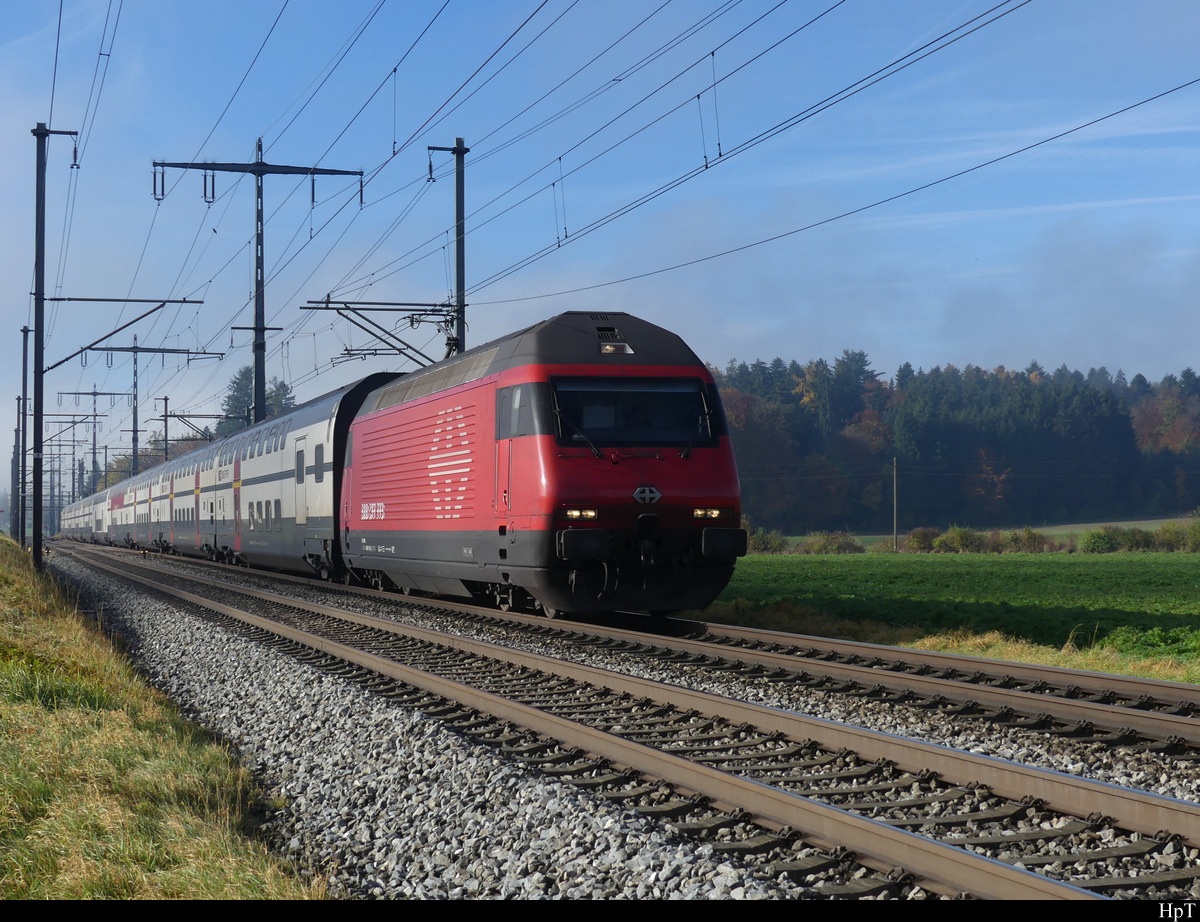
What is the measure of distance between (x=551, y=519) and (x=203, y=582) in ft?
54.2

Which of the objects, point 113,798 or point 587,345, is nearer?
point 113,798

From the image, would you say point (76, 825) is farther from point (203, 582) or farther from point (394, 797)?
point (203, 582)

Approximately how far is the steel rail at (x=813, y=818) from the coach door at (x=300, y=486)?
52.2 ft

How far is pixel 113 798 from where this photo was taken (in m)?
5.85

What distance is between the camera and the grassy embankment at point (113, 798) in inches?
183

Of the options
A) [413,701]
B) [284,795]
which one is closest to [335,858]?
[284,795]

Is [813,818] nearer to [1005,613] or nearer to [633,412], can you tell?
[633,412]

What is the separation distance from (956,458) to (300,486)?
279 ft

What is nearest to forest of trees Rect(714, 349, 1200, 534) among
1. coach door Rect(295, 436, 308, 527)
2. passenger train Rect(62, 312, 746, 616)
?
coach door Rect(295, 436, 308, 527)

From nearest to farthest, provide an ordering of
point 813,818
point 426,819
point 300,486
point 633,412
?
point 813,818 < point 426,819 < point 633,412 < point 300,486

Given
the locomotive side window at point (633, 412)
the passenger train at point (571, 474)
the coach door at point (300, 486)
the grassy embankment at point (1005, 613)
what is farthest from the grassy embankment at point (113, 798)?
the coach door at point (300, 486)

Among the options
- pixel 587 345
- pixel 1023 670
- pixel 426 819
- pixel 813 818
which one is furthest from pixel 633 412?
pixel 813 818

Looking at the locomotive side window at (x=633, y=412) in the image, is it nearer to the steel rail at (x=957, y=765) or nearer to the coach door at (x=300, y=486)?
the steel rail at (x=957, y=765)
